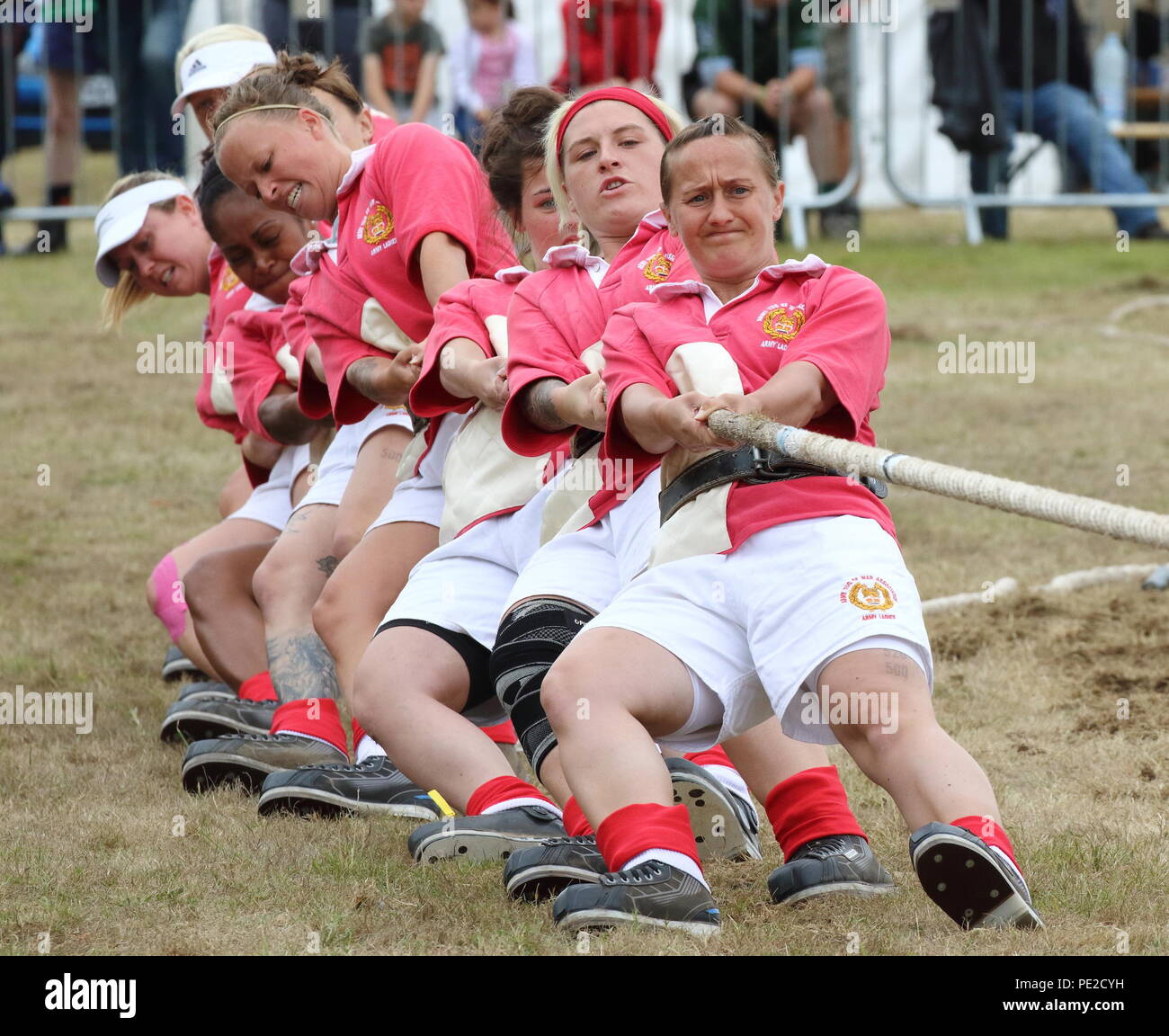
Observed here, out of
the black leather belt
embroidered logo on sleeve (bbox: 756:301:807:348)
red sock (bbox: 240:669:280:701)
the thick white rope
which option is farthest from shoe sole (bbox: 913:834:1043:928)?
red sock (bbox: 240:669:280:701)

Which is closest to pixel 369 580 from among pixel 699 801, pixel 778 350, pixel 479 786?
pixel 479 786

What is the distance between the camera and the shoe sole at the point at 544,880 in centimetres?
270

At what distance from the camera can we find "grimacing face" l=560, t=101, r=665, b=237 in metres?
3.21

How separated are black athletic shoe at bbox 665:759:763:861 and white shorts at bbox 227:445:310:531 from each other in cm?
160

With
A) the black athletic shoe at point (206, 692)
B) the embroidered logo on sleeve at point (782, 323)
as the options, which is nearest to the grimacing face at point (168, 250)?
the black athletic shoe at point (206, 692)

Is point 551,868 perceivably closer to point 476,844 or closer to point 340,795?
point 476,844

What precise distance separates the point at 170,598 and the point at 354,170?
1.31 m

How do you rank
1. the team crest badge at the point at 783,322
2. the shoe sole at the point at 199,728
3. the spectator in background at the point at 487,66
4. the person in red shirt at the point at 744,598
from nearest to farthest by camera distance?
the person in red shirt at the point at 744,598 < the team crest badge at the point at 783,322 < the shoe sole at the point at 199,728 < the spectator in background at the point at 487,66

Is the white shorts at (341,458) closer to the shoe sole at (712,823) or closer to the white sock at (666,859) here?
the shoe sole at (712,823)

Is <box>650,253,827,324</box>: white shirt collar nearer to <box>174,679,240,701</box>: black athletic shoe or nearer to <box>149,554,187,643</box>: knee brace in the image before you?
<box>174,679,240,701</box>: black athletic shoe

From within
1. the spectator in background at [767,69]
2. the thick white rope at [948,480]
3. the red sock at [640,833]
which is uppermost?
the spectator in background at [767,69]

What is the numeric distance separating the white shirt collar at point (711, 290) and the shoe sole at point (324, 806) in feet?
3.42

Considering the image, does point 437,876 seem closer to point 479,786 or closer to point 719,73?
point 479,786

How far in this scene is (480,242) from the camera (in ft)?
11.9
